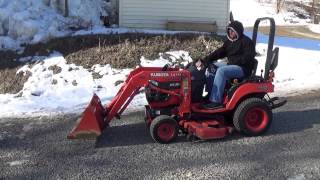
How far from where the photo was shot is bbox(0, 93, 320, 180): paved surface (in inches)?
238

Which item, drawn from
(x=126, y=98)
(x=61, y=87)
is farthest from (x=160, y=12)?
(x=126, y=98)

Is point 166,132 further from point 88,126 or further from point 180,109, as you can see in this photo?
point 88,126

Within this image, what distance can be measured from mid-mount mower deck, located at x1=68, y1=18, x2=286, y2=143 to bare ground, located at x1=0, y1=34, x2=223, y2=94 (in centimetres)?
424

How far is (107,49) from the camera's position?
12133 millimetres

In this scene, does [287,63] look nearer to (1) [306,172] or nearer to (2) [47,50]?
(2) [47,50]

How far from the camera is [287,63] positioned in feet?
42.3

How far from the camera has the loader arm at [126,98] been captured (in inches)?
266

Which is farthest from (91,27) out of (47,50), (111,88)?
(111,88)

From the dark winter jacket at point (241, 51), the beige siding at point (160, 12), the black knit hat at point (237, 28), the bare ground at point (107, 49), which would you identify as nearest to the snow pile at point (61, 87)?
the bare ground at point (107, 49)

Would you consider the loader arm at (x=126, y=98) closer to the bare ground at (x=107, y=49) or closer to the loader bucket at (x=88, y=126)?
the loader bucket at (x=88, y=126)

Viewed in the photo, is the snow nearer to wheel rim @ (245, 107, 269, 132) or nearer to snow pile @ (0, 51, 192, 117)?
snow pile @ (0, 51, 192, 117)

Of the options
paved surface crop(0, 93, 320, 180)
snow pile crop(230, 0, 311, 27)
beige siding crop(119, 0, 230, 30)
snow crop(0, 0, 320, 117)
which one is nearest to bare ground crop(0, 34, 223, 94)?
snow crop(0, 0, 320, 117)

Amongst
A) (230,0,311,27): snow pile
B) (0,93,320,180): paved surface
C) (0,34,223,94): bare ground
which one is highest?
(0,34,223,94): bare ground

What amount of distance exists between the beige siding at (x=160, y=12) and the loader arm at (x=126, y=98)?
405 inches
